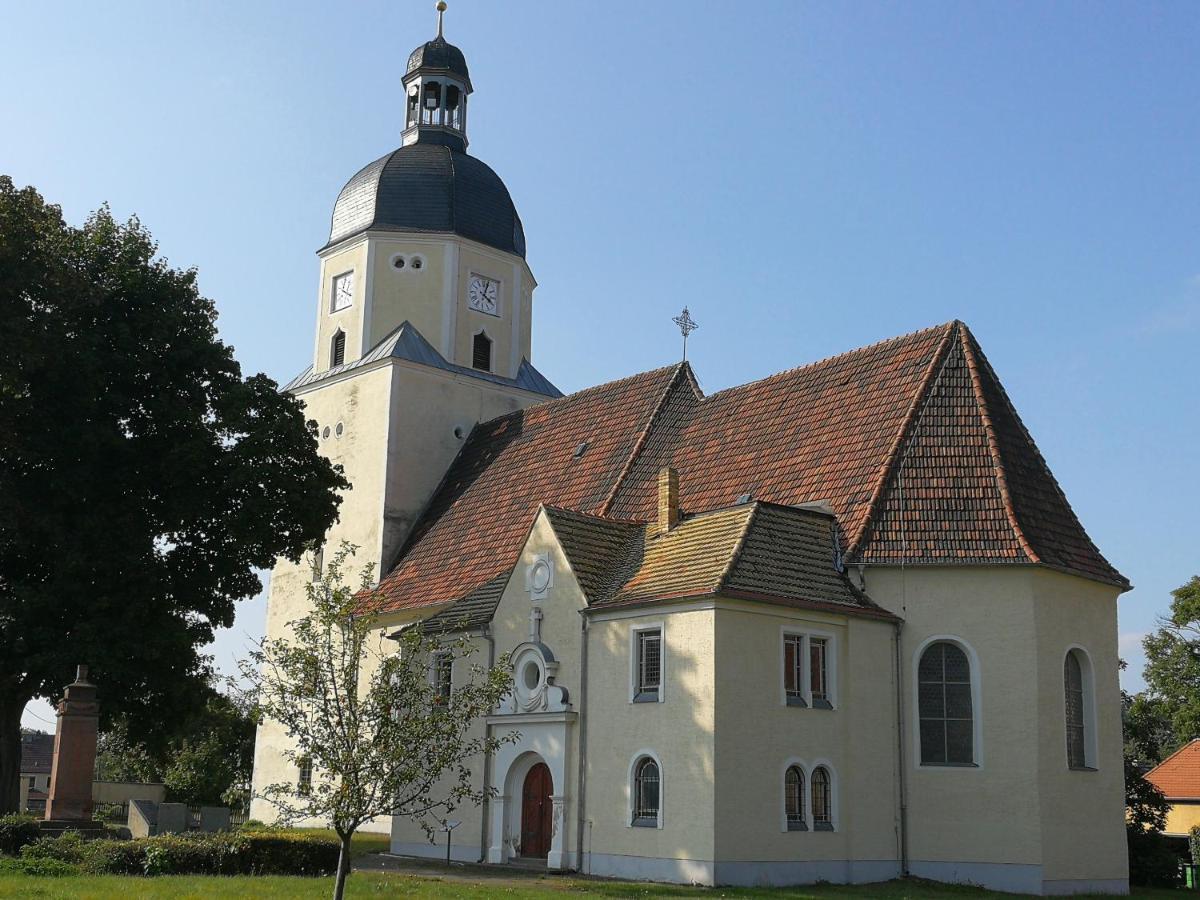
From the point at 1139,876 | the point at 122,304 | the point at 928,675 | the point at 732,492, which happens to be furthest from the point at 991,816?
the point at 122,304

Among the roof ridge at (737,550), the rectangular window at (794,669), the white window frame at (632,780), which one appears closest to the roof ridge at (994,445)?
the rectangular window at (794,669)

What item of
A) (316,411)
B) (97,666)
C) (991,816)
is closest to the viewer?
(991,816)

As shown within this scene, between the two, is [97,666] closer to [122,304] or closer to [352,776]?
[122,304]

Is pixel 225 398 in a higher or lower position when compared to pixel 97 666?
higher

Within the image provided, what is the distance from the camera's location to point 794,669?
23.2m

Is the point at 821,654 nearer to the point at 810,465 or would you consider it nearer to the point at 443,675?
the point at 810,465

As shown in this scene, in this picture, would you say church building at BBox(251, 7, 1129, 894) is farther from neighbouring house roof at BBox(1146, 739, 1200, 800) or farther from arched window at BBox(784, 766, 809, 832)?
neighbouring house roof at BBox(1146, 739, 1200, 800)

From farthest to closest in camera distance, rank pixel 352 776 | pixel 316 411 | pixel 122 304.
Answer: pixel 316 411, pixel 122 304, pixel 352 776

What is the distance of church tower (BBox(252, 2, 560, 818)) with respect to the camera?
36.7m

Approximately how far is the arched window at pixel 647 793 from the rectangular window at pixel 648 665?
1.10 metres

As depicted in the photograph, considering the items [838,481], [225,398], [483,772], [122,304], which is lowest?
[483,772]

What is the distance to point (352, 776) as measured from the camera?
15359 mm

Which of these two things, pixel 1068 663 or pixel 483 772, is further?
pixel 483 772

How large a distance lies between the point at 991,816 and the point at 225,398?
17313mm
